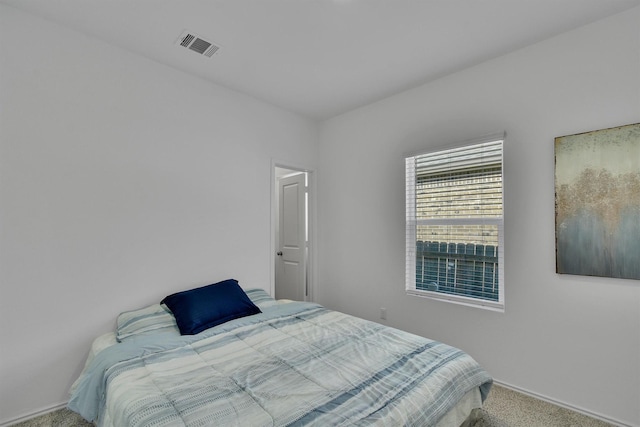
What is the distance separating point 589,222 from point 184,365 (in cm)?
279

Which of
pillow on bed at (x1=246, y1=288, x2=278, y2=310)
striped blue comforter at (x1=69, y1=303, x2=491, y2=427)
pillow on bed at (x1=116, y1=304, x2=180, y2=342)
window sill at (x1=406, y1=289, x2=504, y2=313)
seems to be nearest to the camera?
striped blue comforter at (x1=69, y1=303, x2=491, y2=427)

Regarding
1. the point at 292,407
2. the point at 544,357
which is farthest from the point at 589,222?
the point at 292,407

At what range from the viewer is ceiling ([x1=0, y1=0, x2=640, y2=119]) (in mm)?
1968

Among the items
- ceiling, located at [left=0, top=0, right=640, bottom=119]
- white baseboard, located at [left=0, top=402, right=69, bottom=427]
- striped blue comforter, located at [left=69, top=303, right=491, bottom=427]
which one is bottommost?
white baseboard, located at [left=0, top=402, right=69, bottom=427]

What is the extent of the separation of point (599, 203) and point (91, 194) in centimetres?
370

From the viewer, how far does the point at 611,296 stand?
6.58ft

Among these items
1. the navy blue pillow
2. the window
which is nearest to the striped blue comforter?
the navy blue pillow

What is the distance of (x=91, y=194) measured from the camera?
2277 millimetres

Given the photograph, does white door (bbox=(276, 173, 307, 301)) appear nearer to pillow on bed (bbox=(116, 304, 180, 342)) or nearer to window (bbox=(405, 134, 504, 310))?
window (bbox=(405, 134, 504, 310))

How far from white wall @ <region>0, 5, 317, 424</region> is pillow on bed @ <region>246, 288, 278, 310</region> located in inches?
9.8

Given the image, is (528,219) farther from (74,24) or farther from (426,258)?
(74,24)

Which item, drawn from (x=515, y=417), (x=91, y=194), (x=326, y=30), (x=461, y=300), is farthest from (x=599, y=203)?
(x=91, y=194)

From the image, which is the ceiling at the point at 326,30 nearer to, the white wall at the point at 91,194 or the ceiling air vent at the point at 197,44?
the ceiling air vent at the point at 197,44

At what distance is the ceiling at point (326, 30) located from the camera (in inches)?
77.5
